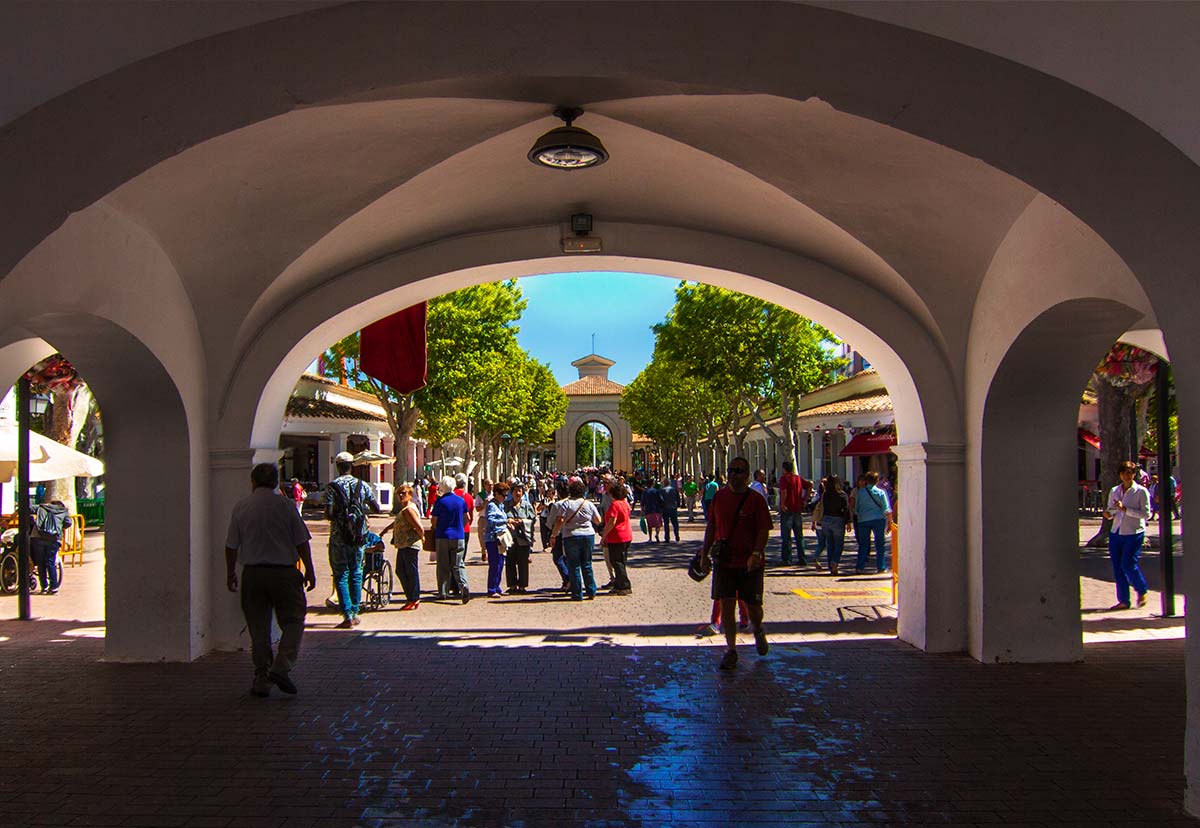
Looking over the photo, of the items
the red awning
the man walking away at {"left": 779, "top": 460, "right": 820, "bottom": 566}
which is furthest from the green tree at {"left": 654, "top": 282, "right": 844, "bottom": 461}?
the man walking away at {"left": 779, "top": 460, "right": 820, "bottom": 566}

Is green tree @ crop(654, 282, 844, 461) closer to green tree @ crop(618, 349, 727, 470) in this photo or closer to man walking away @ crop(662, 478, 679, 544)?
green tree @ crop(618, 349, 727, 470)

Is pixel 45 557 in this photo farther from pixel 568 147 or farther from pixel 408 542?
pixel 568 147

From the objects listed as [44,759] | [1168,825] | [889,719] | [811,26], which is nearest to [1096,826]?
[1168,825]

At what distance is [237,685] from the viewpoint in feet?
23.6

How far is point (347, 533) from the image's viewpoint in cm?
959

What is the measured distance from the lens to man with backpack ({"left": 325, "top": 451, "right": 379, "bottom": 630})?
9.50 m

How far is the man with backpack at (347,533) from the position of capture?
31.2ft

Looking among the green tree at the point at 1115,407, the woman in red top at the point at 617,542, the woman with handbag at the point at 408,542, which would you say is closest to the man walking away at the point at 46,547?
the woman with handbag at the point at 408,542

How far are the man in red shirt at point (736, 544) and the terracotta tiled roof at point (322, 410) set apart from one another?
26.9 m

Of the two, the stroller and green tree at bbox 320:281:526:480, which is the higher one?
green tree at bbox 320:281:526:480

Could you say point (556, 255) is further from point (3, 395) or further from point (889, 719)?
point (3, 395)

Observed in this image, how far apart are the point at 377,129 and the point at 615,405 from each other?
7619cm

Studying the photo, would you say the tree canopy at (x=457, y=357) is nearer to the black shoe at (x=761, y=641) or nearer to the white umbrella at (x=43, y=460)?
the white umbrella at (x=43, y=460)

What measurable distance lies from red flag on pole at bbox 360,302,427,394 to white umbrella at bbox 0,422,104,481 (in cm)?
561
